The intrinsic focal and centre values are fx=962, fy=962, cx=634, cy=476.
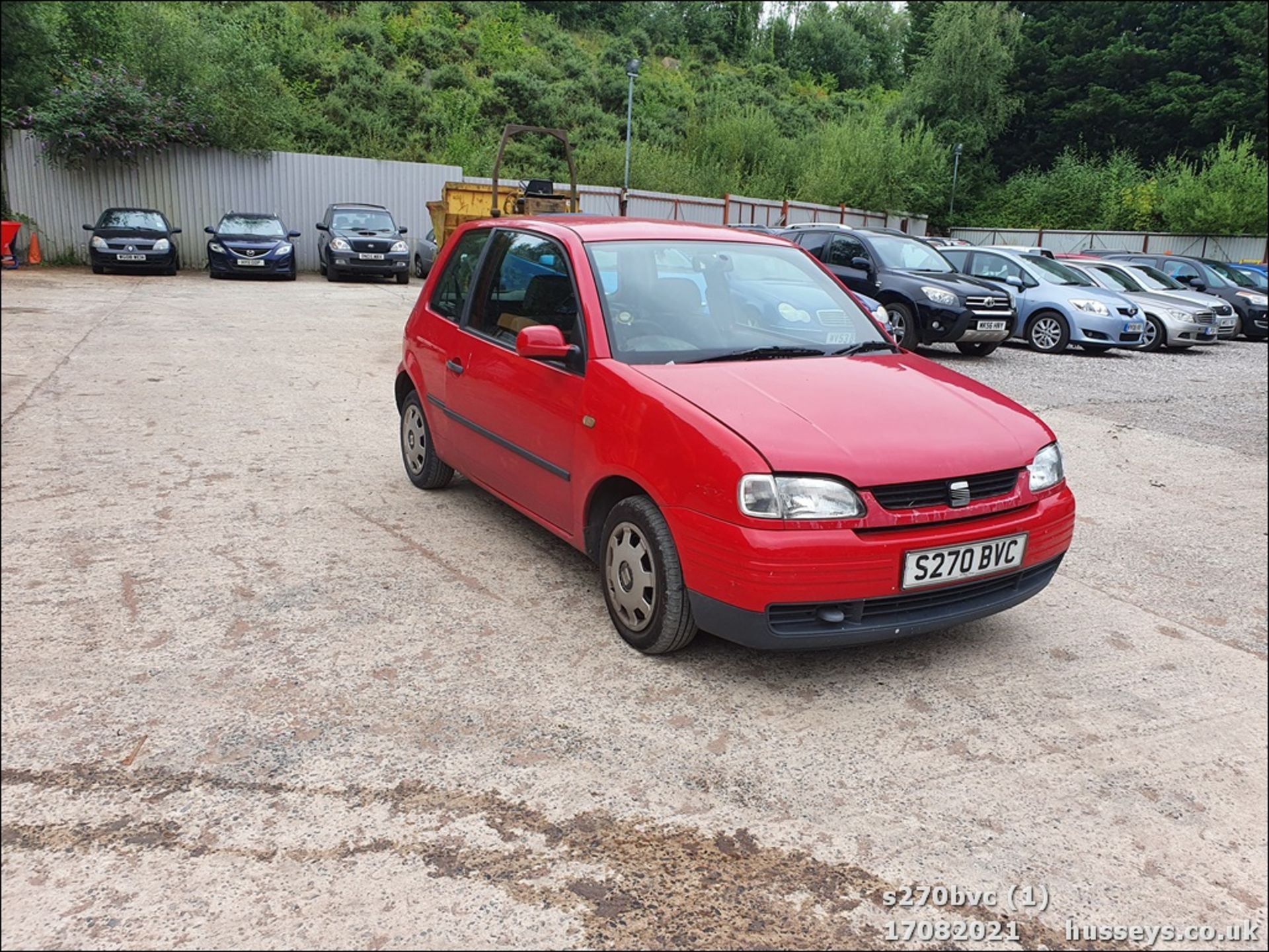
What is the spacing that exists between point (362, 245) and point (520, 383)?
57.7 ft

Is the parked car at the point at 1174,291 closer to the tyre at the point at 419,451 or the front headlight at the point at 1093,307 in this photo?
the front headlight at the point at 1093,307

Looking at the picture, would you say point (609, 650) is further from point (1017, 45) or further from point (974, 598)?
point (1017, 45)

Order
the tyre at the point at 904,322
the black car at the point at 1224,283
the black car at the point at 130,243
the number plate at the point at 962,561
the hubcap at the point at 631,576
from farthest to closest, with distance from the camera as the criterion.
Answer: the black car at the point at 130,243
the black car at the point at 1224,283
the tyre at the point at 904,322
the hubcap at the point at 631,576
the number plate at the point at 962,561

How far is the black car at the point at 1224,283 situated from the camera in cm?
1772

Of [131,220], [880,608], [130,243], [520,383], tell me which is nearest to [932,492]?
[880,608]

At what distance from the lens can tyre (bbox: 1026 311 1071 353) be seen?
555 inches

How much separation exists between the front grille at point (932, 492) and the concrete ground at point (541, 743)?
70 centimetres

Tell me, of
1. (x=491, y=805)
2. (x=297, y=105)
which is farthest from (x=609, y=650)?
(x=297, y=105)

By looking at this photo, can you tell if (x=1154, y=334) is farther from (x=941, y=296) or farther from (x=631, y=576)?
(x=631, y=576)

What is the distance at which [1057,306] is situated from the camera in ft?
46.2

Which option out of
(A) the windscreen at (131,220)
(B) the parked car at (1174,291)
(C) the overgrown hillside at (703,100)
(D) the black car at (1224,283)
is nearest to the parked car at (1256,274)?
(D) the black car at (1224,283)

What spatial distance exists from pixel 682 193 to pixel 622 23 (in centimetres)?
3214

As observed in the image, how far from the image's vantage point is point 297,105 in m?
31.4

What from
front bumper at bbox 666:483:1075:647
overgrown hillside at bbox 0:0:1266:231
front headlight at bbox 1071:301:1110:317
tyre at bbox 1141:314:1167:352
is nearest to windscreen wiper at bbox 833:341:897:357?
front bumper at bbox 666:483:1075:647
